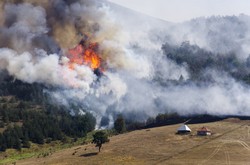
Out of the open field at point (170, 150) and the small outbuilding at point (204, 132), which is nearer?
the open field at point (170, 150)

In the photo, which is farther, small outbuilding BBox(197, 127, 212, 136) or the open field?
small outbuilding BBox(197, 127, 212, 136)

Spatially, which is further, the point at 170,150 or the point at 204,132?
the point at 204,132

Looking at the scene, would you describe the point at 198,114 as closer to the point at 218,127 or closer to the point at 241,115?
the point at 241,115

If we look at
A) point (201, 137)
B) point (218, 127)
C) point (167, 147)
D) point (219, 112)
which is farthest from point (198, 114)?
point (167, 147)

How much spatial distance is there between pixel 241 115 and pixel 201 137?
42707 mm

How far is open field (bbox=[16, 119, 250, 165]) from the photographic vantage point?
120 metres

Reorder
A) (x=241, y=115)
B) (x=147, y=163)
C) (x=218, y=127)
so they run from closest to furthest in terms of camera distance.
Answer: (x=147, y=163), (x=218, y=127), (x=241, y=115)

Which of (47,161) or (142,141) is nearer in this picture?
(47,161)

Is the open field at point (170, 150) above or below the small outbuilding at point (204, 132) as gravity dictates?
below

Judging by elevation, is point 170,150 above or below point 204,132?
below

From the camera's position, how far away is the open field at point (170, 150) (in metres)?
120

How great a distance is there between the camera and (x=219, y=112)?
18800cm

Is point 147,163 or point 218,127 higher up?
point 218,127

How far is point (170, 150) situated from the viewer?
131m
